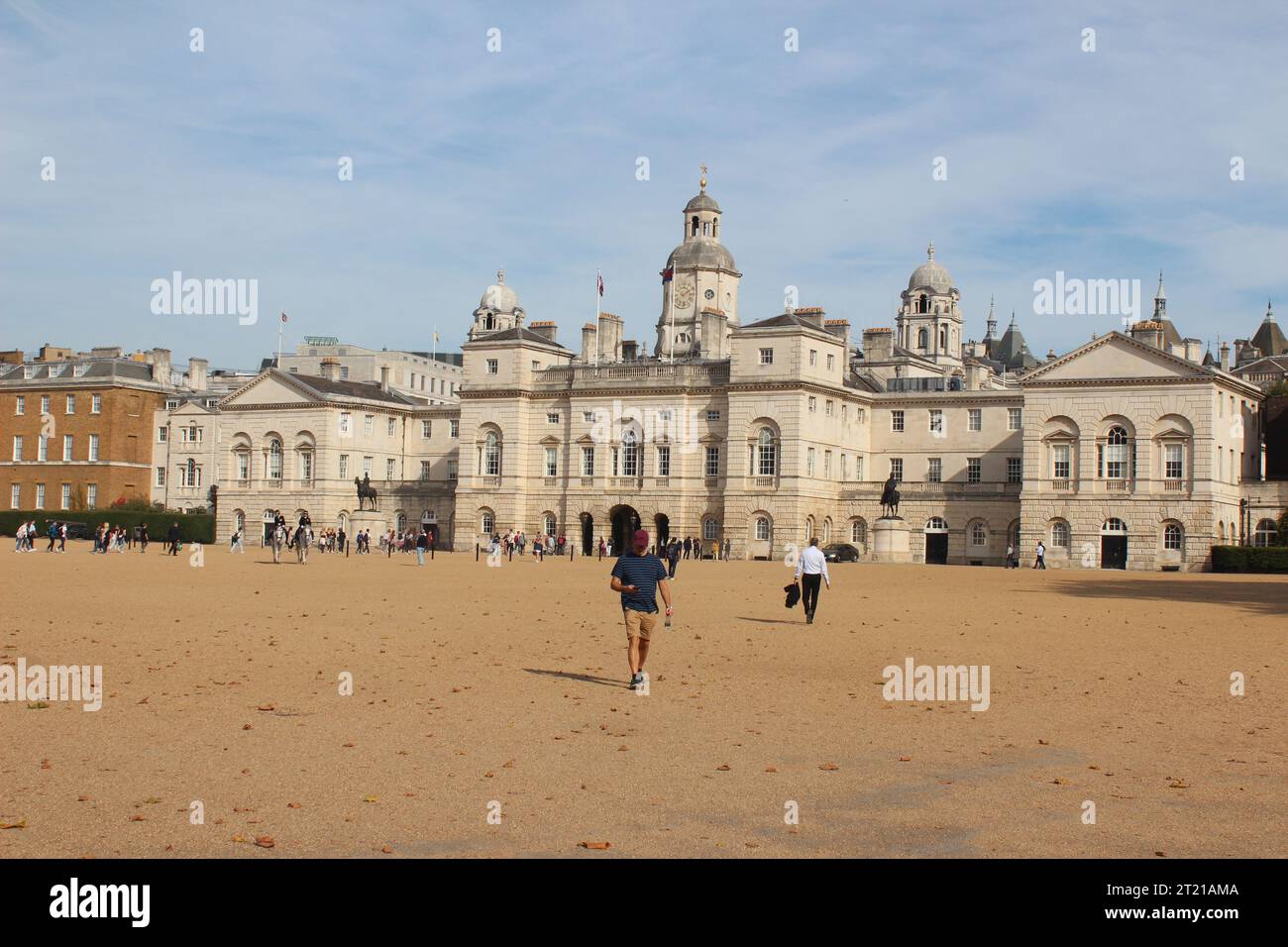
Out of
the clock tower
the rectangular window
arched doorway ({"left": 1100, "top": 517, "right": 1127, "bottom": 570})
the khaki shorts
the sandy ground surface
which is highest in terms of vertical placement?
the clock tower

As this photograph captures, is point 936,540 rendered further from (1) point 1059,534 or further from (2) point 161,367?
(2) point 161,367

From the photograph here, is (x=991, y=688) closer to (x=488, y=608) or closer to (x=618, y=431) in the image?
(x=488, y=608)

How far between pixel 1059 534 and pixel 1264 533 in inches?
391

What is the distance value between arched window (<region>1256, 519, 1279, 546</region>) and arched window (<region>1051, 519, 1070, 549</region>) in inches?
310

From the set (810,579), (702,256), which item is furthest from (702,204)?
(810,579)

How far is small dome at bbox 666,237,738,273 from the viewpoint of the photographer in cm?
11100

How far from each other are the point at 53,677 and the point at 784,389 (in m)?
64.0

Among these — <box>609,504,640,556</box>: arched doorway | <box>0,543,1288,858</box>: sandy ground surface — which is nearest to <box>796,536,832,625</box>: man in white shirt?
<box>0,543,1288,858</box>: sandy ground surface

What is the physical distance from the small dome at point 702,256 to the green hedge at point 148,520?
38314 mm

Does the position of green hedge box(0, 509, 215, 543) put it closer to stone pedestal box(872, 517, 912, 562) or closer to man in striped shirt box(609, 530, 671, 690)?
stone pedestal box(872, 517, 912, 562)

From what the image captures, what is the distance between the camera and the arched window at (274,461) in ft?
327

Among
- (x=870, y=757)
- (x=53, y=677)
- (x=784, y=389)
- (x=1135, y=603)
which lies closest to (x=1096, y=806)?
(x=870, y=757)

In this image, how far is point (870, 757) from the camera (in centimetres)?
1488

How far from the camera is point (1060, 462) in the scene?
75625 mm
